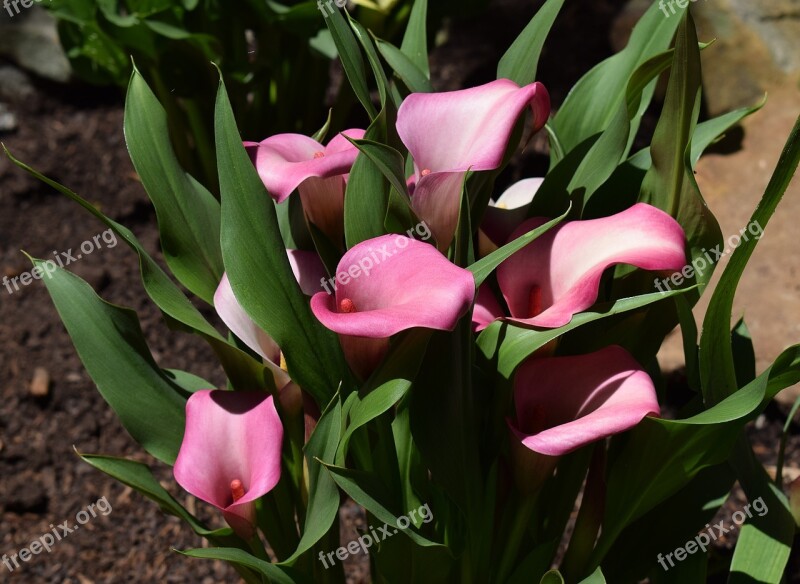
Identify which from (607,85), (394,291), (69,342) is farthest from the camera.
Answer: (69,342)

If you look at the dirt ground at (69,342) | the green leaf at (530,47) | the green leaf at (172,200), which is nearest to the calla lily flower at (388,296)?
the green leaf at (172,200)

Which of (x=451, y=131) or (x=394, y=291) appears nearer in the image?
(x=394, y=291)

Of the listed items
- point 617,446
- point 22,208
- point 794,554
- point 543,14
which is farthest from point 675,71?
point 22,208

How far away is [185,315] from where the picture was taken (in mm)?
837

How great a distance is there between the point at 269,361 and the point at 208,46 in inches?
45.2

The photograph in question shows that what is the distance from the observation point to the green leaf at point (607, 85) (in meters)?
0.99

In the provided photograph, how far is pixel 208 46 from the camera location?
5.85 feet

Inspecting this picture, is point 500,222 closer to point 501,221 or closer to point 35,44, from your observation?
point 501,221

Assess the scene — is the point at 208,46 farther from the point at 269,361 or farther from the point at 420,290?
the point at 420,290

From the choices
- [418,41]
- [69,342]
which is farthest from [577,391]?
[69,342]

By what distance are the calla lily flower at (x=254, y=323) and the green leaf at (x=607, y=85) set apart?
1.15 ft

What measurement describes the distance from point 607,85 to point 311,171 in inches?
16.6

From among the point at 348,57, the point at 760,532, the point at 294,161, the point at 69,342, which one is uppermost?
the point at 348,57

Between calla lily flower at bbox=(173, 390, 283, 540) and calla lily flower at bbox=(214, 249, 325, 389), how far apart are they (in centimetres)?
4
